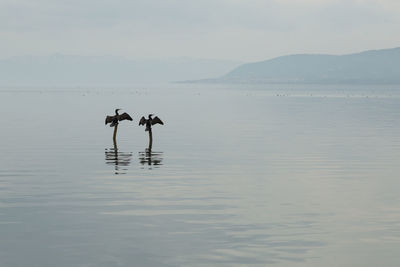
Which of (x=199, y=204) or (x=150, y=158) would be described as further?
(x=150, y=158)

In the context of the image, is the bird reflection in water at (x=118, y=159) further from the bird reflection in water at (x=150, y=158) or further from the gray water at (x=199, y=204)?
the bird reflection in water at (x=150, y=158)

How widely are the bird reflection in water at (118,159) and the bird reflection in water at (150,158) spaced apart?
70cm

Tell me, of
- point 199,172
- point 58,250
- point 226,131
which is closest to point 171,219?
point 58,250

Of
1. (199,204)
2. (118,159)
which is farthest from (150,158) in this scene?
(199,204)

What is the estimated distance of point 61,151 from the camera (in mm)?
41125

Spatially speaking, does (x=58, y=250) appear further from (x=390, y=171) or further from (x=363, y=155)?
(x=363, y=155)

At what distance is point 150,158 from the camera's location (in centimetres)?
3762

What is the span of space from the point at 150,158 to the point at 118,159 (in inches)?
70.2

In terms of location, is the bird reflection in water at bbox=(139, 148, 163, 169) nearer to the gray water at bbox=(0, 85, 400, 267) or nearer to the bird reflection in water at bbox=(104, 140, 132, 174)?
the gray water at bbox=(0, 85, 400, 267)

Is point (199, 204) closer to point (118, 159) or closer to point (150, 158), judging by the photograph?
point (118, 159)

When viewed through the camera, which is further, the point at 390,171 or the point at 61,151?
the point at 61,151

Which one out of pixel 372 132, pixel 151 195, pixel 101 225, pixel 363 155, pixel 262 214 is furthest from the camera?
pixel 372 132

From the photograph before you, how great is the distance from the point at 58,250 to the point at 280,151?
26104mm

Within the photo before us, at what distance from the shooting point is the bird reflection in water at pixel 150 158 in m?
34.7
